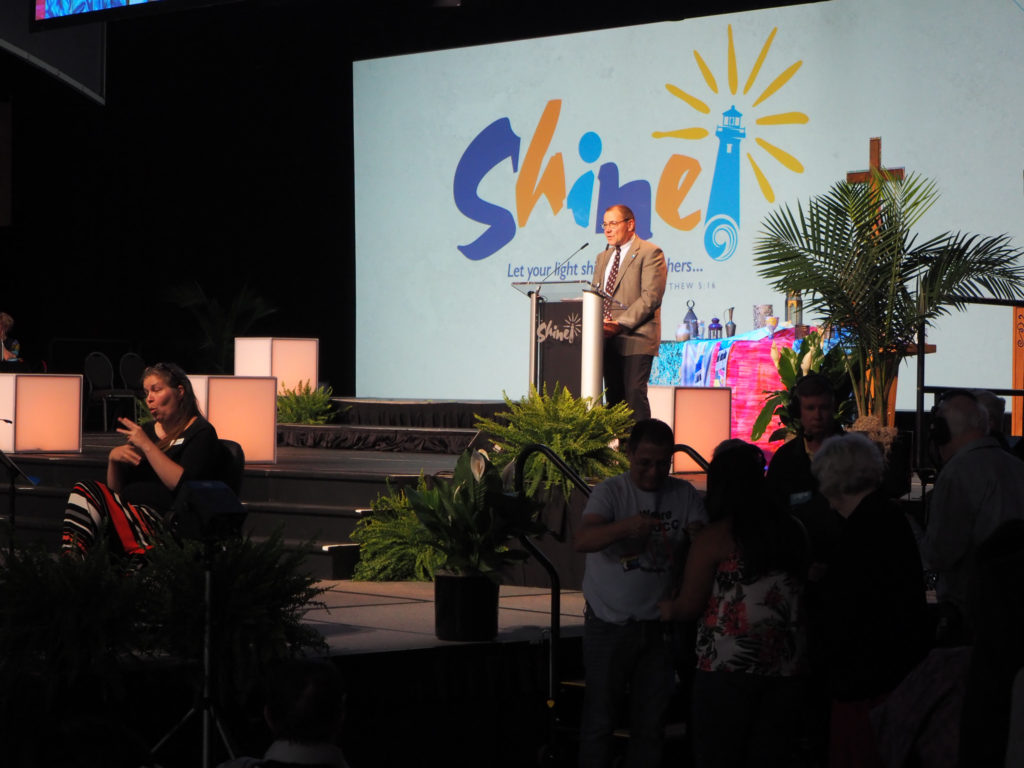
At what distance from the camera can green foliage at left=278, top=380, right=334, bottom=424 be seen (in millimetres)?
12102

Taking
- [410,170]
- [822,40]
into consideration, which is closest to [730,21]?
[822,40]

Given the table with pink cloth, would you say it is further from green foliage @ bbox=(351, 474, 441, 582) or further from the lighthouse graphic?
green foliage @ bbox=(351, 474, 441, 582)

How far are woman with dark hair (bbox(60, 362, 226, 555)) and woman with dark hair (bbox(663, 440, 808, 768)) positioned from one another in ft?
7.09

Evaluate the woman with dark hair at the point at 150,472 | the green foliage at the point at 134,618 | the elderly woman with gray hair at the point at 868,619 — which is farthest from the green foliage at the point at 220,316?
the elderly woman with gray hair at the point at 868,619

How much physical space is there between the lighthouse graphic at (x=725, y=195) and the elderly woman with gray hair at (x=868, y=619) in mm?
8634

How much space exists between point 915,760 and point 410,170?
1247cm

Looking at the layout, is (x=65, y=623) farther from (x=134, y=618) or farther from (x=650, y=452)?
(x=650, y=452)

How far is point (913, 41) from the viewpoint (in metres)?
10.7

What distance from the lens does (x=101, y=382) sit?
47.0 ft

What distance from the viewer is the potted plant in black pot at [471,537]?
4.98 metres

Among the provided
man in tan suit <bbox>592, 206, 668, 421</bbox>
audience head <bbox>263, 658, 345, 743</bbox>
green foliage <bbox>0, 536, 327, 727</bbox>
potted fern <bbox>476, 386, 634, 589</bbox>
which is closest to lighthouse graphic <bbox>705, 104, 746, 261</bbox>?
man in tan suit <bbox>592, 206, 668, 421</bbox>

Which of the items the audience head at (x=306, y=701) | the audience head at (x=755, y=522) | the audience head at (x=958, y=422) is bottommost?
the audience head at (x=306, y=701)

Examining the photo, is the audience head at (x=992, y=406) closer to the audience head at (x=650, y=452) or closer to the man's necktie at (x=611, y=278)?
the audience head at (x=650, y=452)

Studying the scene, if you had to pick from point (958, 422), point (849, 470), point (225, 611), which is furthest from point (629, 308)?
point (849, 470)
